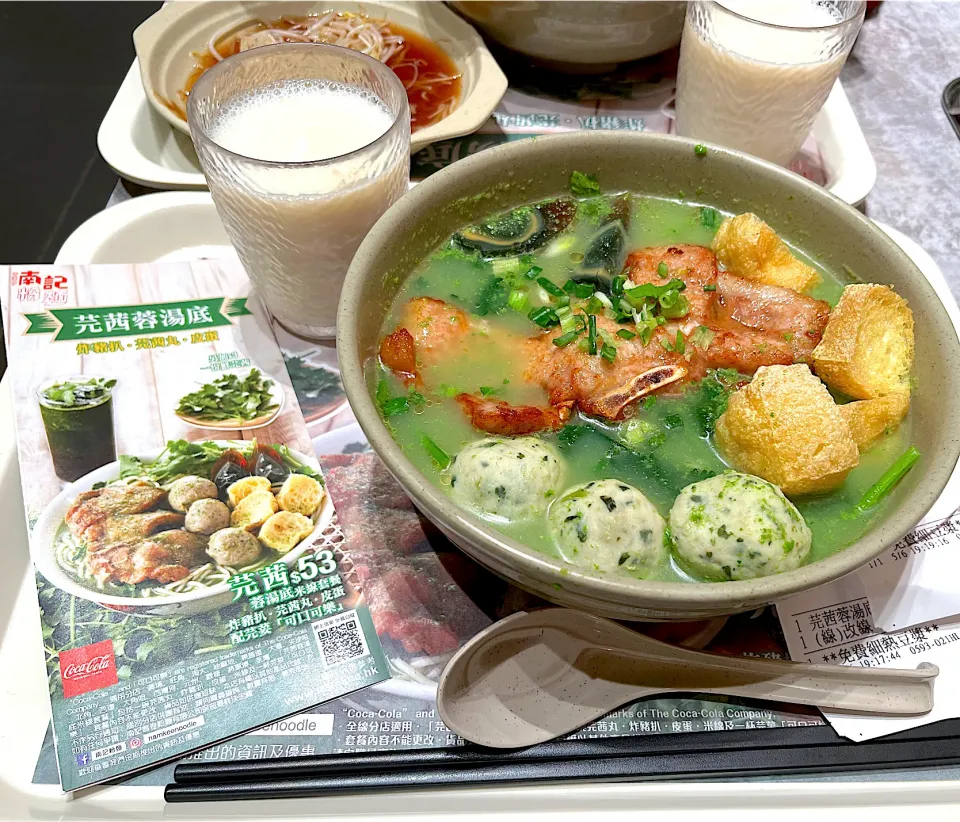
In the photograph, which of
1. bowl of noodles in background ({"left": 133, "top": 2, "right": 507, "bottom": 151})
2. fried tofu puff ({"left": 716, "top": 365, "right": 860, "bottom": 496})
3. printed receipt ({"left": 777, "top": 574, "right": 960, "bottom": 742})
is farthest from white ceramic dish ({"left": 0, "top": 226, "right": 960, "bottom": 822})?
bowl of noodles in background ({"left": 133, "top": 2, "right": 507, "bottom": 151})

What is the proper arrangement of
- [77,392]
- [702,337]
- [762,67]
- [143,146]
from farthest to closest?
[143,146] → [762,67] → [77,392] → [702,337]

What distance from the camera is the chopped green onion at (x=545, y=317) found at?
141 cm

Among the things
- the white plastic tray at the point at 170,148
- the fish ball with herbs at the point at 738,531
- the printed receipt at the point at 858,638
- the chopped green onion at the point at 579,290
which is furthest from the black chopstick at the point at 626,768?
the white plastic tray at the point at 170,148

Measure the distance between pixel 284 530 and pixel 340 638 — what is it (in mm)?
237

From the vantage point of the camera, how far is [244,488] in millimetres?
1437

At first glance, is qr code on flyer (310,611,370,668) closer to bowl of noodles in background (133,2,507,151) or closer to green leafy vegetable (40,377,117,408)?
green leafy vegetable (40,377,117,408)

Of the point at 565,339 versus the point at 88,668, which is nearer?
the point at 88,668

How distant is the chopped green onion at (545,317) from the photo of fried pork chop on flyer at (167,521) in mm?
522

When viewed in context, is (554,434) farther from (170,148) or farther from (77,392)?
(170,148)

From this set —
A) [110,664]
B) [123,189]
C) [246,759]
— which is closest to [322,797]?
[246,759]

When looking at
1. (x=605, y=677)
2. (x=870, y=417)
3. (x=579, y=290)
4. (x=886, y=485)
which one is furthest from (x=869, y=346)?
(x=605, y=677)

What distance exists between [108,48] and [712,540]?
2.93 meters

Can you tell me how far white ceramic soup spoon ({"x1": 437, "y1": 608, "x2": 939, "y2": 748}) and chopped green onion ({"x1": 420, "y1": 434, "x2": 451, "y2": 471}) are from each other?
0.27m

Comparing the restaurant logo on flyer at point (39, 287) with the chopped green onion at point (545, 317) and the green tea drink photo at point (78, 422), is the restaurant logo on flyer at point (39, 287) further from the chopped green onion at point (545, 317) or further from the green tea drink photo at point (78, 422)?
the chopped green onion at point (545, 317)
